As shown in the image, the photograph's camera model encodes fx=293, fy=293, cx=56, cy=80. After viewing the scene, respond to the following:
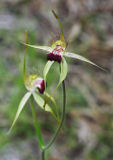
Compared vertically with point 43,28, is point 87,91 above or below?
below

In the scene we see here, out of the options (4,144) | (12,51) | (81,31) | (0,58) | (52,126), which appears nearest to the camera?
(4,144)

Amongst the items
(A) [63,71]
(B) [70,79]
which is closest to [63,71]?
(A) [63,71]

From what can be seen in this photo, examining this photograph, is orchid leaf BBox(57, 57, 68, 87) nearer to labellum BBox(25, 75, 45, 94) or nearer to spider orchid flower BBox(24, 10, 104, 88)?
spider orchid flower BBox(24, 10, 104, 88)

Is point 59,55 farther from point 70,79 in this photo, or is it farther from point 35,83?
point 70,79

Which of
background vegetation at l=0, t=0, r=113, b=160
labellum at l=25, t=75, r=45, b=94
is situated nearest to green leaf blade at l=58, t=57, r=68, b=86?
labellum at l=25, t=75, r=45, b=94

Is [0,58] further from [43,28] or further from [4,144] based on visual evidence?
[4,144]

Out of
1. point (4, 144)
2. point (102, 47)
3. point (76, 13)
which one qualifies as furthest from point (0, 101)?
point (76, 13)

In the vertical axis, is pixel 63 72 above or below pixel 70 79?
above

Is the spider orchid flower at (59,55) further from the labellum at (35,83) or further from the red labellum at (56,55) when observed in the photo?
the labellum at (35,83)
